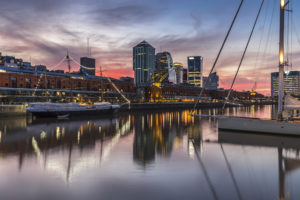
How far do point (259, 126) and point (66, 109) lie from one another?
38.8m

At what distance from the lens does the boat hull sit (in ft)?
69.2

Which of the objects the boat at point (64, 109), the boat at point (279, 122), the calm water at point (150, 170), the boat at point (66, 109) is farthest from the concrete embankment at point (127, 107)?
the boat at point (279, 122)

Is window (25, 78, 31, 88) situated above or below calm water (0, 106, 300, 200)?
above

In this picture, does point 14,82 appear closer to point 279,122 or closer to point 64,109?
point 64,109

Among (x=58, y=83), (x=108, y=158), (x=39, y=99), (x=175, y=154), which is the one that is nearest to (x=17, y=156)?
(x=108, y=158)

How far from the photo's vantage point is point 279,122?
21438 mm

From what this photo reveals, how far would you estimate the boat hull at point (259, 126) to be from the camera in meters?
21.1

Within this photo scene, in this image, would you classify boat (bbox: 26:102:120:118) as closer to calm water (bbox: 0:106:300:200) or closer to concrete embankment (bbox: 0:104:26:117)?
concrete embankment (bbox: 0:104:26:117)

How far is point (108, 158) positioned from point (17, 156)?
5.65 meters

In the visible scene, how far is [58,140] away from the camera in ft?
69.4

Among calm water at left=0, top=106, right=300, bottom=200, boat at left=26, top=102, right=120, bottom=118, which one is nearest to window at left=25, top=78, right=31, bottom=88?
boat at left=26, top=102, right=120, bottom=118

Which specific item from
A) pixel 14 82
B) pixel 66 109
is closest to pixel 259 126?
pixel 66 109

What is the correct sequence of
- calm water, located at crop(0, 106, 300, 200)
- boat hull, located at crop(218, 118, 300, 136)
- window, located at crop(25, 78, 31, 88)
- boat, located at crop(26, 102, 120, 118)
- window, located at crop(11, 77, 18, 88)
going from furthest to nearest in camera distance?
1. window, located at crop(25, 78, 31, 88)
2. window, located at crop(11, 77, 18, 88)
3. boat, located at crop(26, 102, 120, 118)
4. boat hull, located at crop(218, 118, 300, 136)
5. calm water, located at crop(0, 106, 300, 200)

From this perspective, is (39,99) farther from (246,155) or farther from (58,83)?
(246,155)
